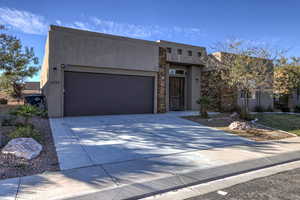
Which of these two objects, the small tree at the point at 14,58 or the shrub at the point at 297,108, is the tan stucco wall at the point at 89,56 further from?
the shrub at the point at 297,108

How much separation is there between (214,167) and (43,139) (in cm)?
464

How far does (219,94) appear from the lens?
1291 centimetres

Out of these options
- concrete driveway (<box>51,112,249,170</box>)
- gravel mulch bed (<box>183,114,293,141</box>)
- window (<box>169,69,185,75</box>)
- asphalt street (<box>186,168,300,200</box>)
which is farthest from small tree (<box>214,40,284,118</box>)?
asphalt street (<box>186,168,300,200</box>)

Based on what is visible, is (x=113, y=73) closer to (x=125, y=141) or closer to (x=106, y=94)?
(x=106, y=94)

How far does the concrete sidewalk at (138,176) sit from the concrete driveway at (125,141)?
30cm

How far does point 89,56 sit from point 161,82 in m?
4.42

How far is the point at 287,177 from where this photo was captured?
148 inches

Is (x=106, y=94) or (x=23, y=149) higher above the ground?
(x=106, y=94)

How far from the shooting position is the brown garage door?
9.41m

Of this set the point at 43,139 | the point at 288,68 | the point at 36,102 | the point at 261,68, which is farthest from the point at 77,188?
the point at 288,68

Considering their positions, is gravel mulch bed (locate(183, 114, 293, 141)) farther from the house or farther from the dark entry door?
the dark entry door

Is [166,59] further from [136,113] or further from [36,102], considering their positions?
[36,102]

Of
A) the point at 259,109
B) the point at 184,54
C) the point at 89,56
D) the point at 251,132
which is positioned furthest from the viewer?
the point at 259,109

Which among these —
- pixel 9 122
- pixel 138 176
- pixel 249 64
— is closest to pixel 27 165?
pixel 138 176
